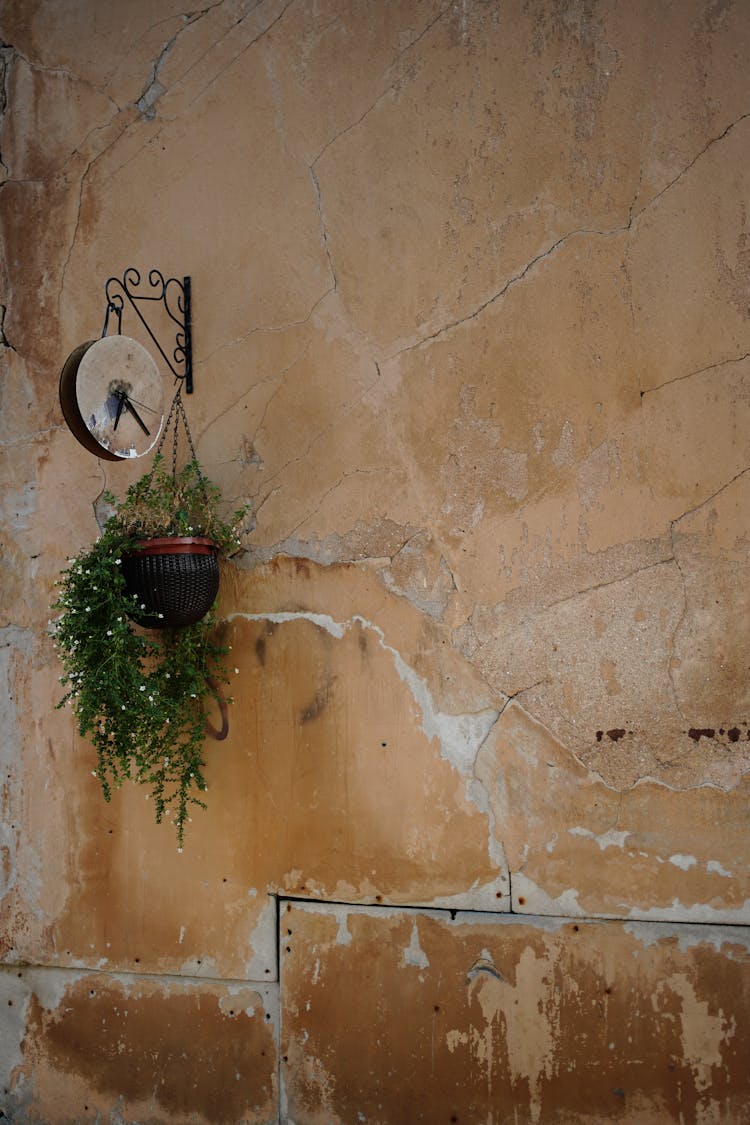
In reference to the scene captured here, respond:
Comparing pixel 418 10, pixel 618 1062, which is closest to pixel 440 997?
pixel 618 1062

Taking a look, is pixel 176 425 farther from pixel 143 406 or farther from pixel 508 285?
pixel 508 285

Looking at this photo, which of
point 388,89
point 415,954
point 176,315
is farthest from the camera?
point 176,315

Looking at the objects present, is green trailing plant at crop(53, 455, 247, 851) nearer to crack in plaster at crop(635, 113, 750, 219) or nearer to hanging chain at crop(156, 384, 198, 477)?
hanging chain at crop(156, 384, 198, 477)

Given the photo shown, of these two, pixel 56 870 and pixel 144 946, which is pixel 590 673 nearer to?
pixel 144 946

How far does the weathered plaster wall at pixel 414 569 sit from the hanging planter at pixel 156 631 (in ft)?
0.37

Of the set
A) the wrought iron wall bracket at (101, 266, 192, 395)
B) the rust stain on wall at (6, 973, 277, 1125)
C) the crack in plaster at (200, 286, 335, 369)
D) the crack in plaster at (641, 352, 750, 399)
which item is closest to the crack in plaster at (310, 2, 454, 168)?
the crack in plaster at (200, 286, 335, 369)

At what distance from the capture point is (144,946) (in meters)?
3.37

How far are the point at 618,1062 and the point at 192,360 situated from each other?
2.58 meters

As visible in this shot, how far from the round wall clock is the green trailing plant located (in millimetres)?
151

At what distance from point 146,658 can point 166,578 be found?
1.67 feet

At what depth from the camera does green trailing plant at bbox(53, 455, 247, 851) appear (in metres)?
3.00

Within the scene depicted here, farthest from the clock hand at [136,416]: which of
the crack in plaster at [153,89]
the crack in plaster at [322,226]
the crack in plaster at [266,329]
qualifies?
the crack in plaster at [153,89]

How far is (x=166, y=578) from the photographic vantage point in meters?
2.99

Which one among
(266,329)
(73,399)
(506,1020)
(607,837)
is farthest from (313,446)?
(506,1020)
